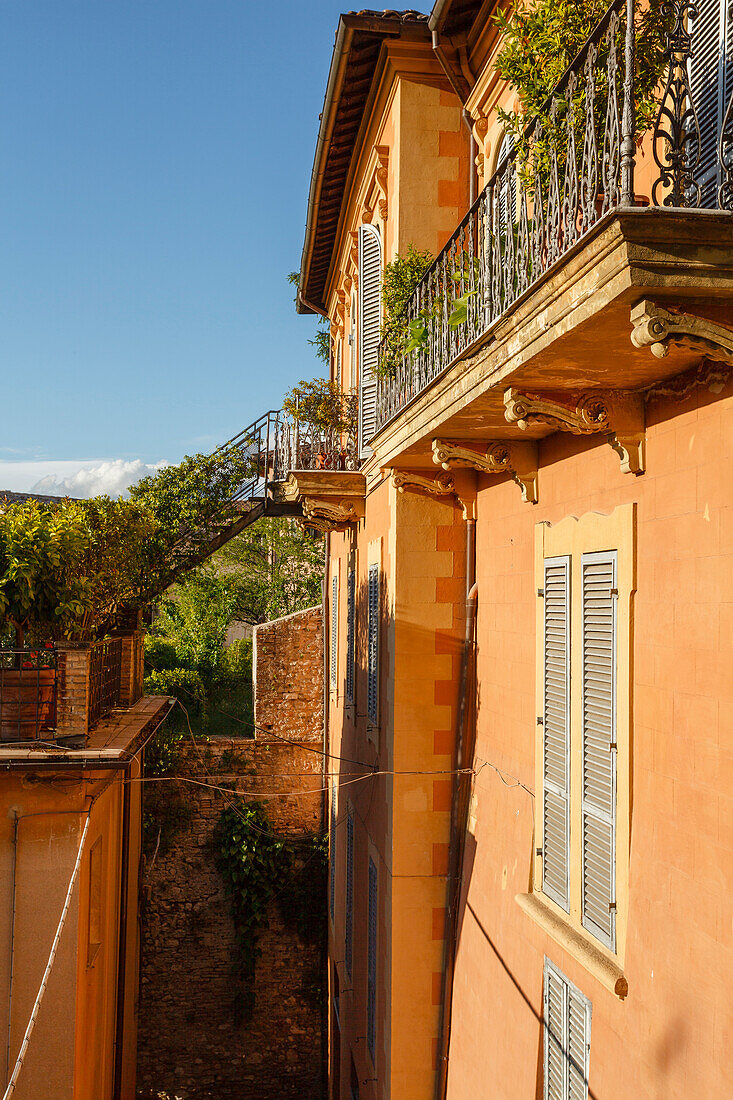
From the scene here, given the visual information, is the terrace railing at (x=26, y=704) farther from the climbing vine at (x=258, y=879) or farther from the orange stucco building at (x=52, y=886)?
the climbing vine at (x=258, y=879)

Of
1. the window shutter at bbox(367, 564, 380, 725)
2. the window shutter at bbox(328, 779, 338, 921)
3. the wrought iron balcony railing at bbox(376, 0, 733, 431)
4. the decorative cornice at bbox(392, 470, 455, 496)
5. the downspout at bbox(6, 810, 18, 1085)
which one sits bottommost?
the window shutter at bbox(328, 779, 338, 921)

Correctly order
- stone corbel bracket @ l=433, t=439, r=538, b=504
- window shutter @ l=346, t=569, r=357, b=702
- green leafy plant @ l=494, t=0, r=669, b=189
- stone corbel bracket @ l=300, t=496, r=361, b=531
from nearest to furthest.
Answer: green leafy plant @ l=494, t=0, r=669, b=189
stone corbel bracket @ l=433, t=439, r=538, b=504
stone corbel bracket @ l=300, t=496, r=361, b=531
window shutter @ l=346, t=569, r=357, b=702

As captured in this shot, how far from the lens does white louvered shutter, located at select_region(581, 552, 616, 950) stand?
4.56m

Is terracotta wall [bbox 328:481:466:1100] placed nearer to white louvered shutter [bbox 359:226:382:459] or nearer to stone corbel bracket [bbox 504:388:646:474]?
white louvered shutter [bbox 359:226:382:459]

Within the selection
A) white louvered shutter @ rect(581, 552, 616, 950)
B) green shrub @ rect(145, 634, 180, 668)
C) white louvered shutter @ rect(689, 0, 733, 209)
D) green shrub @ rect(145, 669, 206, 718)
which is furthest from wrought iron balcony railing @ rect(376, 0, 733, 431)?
green shrub @ rect(145, 634, 180, 668)

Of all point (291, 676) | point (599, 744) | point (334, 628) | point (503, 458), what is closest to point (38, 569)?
point (503, 458)

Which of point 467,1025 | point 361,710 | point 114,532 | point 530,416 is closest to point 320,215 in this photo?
point 114,532

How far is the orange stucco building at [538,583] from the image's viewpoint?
3.53 metres

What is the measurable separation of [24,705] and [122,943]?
6.16 metres

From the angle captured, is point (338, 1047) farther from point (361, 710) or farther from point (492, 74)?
point (492, 74)

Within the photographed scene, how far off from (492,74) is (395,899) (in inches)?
280

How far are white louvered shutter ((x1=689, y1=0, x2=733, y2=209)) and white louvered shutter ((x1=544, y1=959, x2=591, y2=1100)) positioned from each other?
4.19 m

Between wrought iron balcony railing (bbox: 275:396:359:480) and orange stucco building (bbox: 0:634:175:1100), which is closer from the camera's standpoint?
orange stucco building (bbox: 0:634:175:1100)

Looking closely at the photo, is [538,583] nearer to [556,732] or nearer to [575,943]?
[556,732]
